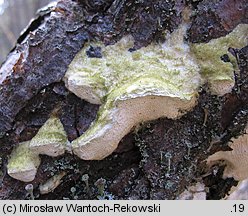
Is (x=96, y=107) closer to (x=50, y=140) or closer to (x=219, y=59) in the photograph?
(x=50, y=140)

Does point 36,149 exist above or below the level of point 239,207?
above

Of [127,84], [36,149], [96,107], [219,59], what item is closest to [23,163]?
[36,149]

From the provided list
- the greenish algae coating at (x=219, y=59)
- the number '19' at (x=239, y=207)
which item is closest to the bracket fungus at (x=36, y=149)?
the greenish algae coating at (x=219, y=59)

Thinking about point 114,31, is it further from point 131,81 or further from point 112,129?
point 112,129

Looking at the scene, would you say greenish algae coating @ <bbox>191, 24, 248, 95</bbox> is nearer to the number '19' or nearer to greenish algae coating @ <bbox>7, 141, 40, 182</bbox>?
the number '19'

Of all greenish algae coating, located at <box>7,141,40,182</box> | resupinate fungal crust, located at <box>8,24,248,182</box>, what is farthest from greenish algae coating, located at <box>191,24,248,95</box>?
greenish algae coating, located at <box>7,141,40,182</box>

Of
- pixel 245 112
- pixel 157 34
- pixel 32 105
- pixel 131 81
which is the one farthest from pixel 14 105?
pixel 245 112
